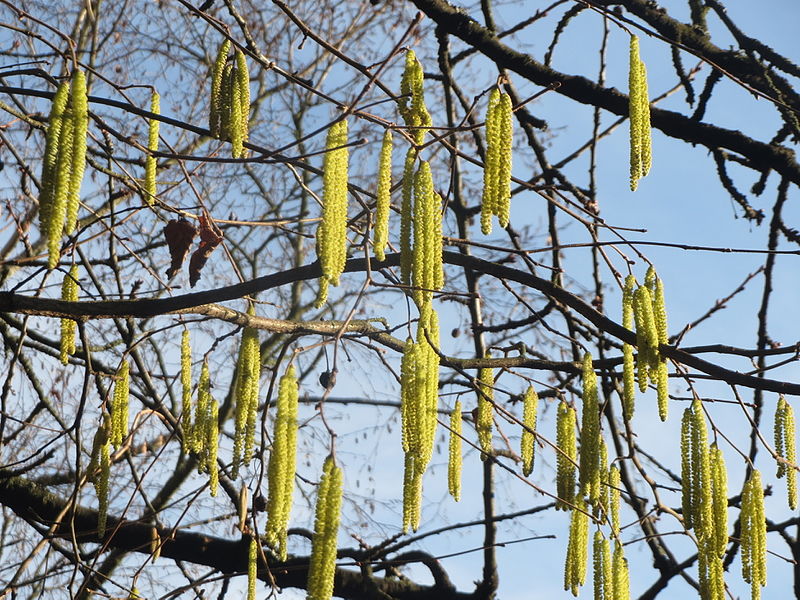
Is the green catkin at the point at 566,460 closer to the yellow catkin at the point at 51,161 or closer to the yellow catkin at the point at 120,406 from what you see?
the yellow catkin at the point at 120,406

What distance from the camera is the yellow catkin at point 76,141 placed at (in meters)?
1.86

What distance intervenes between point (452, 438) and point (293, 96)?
5.73m

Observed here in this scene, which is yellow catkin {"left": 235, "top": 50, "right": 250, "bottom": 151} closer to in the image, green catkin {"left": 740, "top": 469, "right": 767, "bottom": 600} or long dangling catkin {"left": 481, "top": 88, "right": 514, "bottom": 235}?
long dangling catkin {"left": 481, "top": 88, "right": 514, "bottom": 235}

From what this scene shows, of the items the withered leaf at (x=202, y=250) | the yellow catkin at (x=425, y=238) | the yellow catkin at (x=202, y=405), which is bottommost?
the yellow catkin at (x=202, y=405)

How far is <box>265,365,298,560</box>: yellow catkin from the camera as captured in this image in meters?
1.92

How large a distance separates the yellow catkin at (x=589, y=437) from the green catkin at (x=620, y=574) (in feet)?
0.77

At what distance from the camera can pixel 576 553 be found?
273 centimetres

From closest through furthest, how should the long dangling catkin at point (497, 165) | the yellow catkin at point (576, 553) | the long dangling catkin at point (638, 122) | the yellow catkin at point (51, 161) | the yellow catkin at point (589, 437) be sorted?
the yellow catkin at point (51, 161)
the long dangling catkin at point (497, 165)
the long dangling catkin at point (638, 122)
the yellow catkin at point (589, 437)
the yellow catkin at point (576, 553)

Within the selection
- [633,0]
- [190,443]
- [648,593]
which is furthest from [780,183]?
[190,443]

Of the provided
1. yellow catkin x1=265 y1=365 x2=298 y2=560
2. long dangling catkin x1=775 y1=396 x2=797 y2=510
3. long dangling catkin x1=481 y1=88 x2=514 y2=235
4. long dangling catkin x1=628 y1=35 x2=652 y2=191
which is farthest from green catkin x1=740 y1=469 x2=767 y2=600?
yellow catkin x1=265 y1=365 x2=298 y2=560

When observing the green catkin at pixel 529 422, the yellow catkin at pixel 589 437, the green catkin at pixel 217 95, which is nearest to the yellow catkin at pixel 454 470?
the green catkin at pixel 529 422

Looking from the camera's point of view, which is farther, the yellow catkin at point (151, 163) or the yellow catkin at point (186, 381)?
the yellow catkin at point (151, 163)

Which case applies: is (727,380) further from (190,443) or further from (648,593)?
(190,443)

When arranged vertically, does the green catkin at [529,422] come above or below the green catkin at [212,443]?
above
